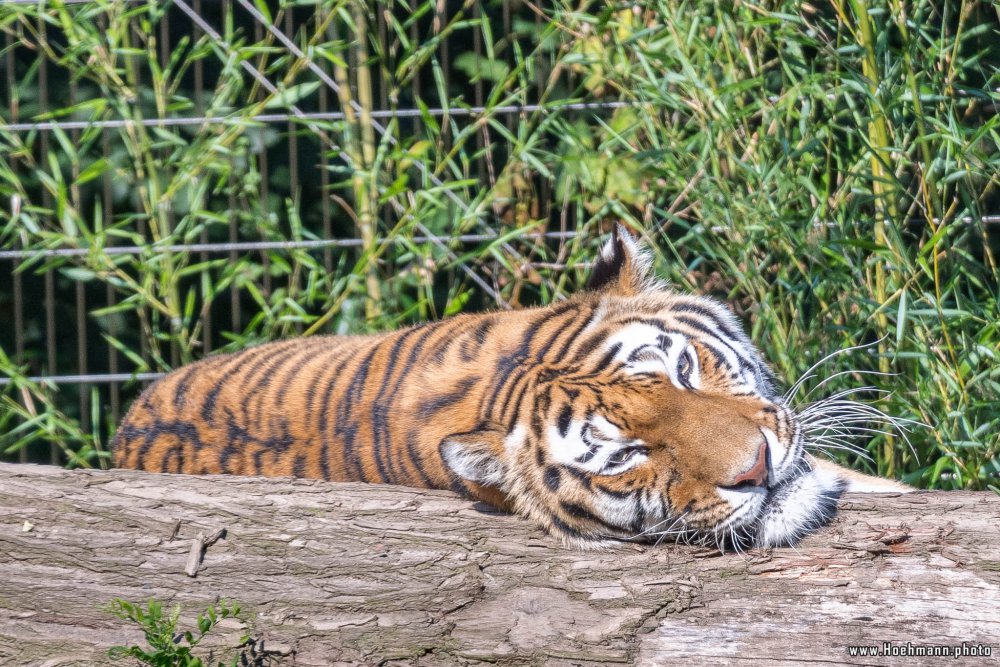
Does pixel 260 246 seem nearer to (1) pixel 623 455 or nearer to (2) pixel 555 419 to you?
(2) pixel 555 419

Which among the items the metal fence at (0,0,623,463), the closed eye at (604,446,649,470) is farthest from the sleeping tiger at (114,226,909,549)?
the metal fence at (0,0,623,463)

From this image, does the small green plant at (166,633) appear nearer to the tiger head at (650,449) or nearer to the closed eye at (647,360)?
A: the tiger head at (650,449)

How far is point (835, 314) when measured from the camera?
3.04m

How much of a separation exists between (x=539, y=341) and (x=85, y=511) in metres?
1.03

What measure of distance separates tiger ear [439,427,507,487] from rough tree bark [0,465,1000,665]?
0.28 feet

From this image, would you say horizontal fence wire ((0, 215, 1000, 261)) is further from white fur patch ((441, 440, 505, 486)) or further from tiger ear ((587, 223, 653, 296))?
white fur patch ((441, 440, 505, 486))

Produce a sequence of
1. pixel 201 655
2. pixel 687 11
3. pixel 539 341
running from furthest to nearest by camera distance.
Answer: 1. pixel 687 11
2. pixel 539 341
3. pixel 201 655

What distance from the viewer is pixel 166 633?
181 cm

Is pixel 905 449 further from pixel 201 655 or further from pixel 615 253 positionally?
pixel 201 655

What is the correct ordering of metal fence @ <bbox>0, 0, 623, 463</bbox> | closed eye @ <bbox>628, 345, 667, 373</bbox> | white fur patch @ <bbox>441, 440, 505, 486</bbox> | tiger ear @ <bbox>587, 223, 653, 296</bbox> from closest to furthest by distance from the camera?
white fur patch @ <bbox>441, 440, 505, 486</bbox> < closed eye @ <bbox>628, 345, 667, 373</bbox> < tiger ear @ <bbox>587, 223, 653, 296</bbox> < metal fence @ <bbox>0, 0, 623, 463</bbox>

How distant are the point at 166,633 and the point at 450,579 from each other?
1.69ft

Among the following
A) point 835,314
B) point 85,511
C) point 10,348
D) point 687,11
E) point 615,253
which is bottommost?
point 10,348

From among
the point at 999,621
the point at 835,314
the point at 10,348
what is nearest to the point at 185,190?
the point at 10,348

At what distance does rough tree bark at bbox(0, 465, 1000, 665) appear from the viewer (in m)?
1.75
